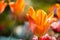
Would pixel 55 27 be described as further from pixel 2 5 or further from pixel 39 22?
pixel 2 5

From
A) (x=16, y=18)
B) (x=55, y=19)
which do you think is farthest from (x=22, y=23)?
(x=55, y=19)

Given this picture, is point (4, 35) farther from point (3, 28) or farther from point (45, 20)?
point (45, 20)

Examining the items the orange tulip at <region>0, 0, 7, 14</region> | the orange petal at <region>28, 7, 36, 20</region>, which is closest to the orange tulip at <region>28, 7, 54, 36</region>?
the orange petal at <region>28, 7, 36, 20</region>

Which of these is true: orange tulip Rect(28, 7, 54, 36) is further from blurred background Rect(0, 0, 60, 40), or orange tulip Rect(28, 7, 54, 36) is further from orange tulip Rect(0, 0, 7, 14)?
orange tulip Rect(0, 0, 7, 14)

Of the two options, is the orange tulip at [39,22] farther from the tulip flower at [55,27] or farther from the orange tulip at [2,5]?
the orange tulip at [2,5]

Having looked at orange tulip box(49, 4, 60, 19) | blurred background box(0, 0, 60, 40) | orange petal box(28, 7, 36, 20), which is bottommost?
blurred background box(0, 0, 60, 40)
